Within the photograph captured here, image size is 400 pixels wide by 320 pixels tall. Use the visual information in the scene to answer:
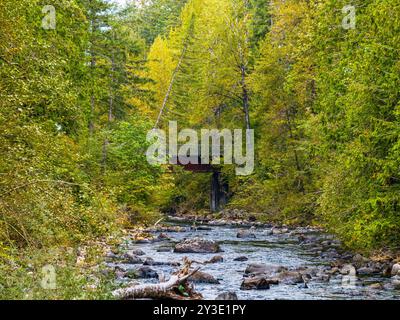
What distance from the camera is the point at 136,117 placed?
3400 cm

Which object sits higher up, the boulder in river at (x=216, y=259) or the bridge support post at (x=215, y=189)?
the bridge support post at (x=215, y=189)

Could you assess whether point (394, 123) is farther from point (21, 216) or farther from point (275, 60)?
point (275, 60)

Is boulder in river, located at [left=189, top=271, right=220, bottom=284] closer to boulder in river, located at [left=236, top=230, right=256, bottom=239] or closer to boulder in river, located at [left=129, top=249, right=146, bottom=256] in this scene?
boulder in river, located at [left=129, top=249, right=146, bottom=256]

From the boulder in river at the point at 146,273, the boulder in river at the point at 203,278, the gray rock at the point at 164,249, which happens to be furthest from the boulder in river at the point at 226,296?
the gray rock at the point at 164,249

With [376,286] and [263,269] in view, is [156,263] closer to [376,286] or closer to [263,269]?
[263,269]

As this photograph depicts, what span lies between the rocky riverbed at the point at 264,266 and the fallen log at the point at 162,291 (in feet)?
0.77

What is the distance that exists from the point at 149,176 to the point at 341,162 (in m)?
13.7

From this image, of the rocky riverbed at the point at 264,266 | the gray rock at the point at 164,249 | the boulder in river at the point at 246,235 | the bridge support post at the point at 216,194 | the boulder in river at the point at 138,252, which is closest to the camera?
the rocky riverbed at the point at 264,266

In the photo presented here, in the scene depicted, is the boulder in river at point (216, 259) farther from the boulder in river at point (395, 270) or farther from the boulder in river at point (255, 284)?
the boulder in river at point (395, 270)

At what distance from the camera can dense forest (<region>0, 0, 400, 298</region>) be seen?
11.1m

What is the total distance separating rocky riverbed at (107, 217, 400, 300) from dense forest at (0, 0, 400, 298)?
3.39 ft

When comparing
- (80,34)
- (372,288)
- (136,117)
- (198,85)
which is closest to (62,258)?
(372,288)

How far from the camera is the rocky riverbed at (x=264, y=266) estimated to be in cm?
1425

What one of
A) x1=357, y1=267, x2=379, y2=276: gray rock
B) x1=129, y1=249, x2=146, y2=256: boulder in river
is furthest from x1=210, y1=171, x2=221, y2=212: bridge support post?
x1=357, y1=267, x2=379, y2=276: gray rock
